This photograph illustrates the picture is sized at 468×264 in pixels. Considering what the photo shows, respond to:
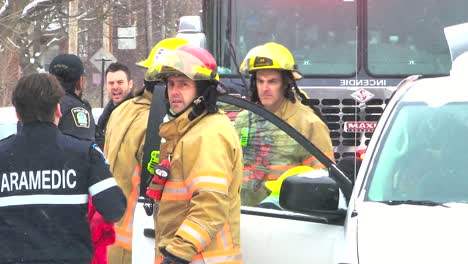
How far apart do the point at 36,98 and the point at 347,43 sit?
4810 mm

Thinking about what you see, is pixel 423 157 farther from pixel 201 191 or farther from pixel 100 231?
pixel 100 231

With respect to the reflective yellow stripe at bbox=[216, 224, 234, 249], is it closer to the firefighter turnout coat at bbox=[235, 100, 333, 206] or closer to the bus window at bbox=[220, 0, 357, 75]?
the firefighter turnout coat at bbox=[235, 100, 333, 206]

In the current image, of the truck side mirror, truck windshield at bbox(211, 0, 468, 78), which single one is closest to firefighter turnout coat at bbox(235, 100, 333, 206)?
truck windshield at bbox(211, 0, 468, 78)

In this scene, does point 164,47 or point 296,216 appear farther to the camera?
point 164,47

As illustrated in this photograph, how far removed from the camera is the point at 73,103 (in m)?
6.39

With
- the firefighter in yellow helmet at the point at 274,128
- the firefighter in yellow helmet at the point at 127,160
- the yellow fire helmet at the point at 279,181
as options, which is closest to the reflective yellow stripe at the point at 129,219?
the firefighter in yellow helmet at the point at 127,160

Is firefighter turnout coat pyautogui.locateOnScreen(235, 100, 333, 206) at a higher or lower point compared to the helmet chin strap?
lower

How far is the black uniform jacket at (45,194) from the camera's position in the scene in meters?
4.07

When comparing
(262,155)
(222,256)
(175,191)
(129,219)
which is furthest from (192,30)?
(222,256)

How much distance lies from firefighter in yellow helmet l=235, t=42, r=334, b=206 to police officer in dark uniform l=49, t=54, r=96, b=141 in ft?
3.58

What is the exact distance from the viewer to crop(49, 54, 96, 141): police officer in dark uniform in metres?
6.30

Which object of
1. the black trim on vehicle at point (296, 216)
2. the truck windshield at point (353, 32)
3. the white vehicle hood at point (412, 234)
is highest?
the truck windshield at point (353, 32)

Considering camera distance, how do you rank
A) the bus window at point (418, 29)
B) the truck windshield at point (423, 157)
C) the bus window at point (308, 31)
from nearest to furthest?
the truck windshield at point (423, 157), the bus window at point (418, 29), the bus window at point (308, 31)

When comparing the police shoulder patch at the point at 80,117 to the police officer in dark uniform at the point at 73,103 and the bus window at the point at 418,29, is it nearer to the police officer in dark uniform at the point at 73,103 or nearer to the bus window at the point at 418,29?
the police officer in dark uniform at the point at 73,103
